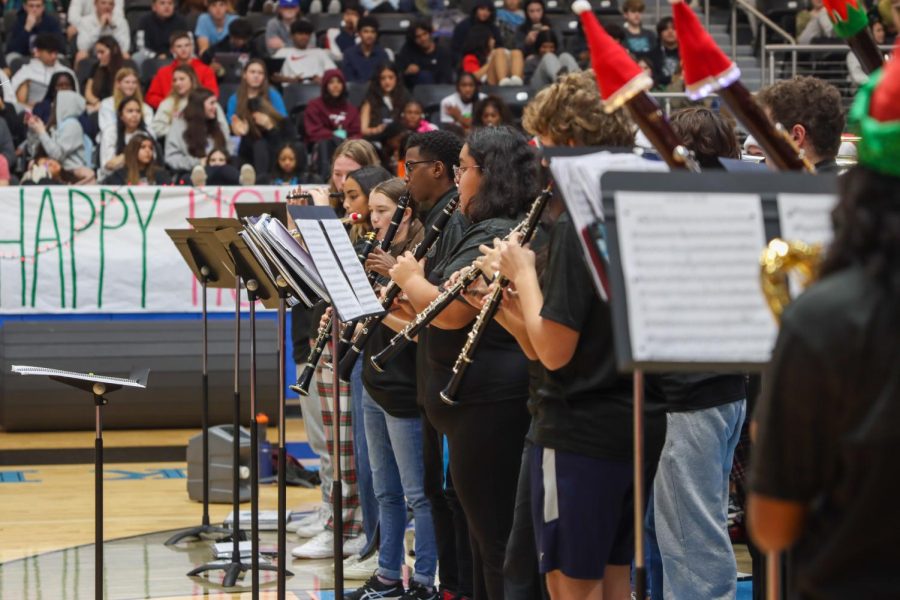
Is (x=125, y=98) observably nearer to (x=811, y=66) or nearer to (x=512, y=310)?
(x=811, y=66)

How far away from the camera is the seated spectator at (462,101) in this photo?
428 inches

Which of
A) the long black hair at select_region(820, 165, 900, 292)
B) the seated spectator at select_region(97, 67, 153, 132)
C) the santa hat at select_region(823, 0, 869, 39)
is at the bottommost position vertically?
the long black hair at select_region(820, 165, 900, 292)

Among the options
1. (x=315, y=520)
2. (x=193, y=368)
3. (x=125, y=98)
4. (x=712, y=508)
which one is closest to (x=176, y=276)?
(x=193, y=368)

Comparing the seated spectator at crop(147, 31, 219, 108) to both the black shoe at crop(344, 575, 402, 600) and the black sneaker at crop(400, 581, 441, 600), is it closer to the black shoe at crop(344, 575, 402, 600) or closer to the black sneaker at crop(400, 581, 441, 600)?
the black shoe at crop(344, 575, 402, 600)

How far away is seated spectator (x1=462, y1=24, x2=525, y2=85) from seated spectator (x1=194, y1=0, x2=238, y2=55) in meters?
2.25

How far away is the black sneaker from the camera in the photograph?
474 centimetres

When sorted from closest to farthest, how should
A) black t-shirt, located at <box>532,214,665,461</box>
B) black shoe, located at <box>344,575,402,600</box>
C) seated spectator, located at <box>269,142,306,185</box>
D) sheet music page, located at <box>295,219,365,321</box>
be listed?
black t-shirt, located at <box>532,214,665,461</box> < sheet music page, located at <box>295,219,365,321</box> < black shoe, located at <box>344,575,402,600</box> < seated spectator, located at <box>269,142,306,185</box>

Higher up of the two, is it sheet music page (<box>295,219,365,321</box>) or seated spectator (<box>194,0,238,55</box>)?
seated spectator (<box>194,0,238,55</box>)

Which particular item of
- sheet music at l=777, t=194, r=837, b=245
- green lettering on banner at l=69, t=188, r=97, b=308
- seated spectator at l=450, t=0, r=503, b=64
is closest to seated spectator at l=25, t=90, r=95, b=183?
green lettering on banner at l=69, t=188, r=97, b=308

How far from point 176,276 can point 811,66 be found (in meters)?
6.20

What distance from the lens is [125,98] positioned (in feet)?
34.2

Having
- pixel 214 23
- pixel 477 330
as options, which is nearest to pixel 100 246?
pixel 214 23

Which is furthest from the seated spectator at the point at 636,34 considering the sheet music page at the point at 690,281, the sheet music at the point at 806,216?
the sheet music page at the point at 690,281

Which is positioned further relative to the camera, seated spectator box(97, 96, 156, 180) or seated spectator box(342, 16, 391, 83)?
seated spectator box(342, 16, 391, 83)
